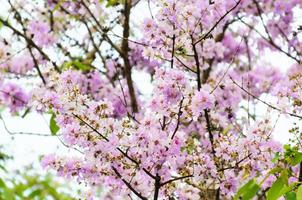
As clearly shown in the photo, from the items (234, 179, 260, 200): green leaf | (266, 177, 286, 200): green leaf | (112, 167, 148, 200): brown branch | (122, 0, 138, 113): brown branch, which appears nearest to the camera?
(266, 177, 286, 200): green leaf

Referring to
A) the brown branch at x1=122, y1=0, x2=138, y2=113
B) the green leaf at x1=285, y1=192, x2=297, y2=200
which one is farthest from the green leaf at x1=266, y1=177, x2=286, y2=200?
the brown branch at x1=122, y1=0, x2=138, y2=113

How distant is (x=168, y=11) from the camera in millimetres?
2367

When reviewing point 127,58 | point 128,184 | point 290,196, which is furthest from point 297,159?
point 127,58

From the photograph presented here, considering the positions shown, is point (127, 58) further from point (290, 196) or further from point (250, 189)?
point (290, 196)

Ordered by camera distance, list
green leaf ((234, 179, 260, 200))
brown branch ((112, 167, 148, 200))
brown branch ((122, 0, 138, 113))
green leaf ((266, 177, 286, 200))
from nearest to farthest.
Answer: green leaf ((266, 177, 286, 200))
green leaf ((234, 179, 260, 200))
brown branch ((112, 167, 148, 200))
brown branch ((122, 0, 138, 113))

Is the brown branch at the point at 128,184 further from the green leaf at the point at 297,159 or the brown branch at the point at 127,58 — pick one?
the brown branch at the point at 127,58

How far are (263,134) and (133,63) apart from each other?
224 centimetres

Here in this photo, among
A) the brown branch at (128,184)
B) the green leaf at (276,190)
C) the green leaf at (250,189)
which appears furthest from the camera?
the brown branch at (128,184)

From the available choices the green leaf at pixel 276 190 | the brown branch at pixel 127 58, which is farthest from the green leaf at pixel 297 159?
the brown branch at pixel 127 58

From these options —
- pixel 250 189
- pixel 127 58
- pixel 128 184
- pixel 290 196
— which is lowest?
pixel 290 196

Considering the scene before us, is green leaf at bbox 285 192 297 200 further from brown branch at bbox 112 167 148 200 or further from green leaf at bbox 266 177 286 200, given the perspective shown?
brown branch at bbox 112 167 148 200

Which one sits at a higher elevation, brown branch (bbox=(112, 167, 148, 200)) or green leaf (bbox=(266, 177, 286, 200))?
brown branch (bbox=(112, 167, 148, 200))

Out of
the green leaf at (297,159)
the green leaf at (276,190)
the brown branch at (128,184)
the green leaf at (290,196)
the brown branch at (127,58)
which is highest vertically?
the brown branch at (127,58)

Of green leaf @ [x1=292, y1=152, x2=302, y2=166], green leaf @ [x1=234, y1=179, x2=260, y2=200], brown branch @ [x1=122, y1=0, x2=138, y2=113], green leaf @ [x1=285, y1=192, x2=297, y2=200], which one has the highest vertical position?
brown branch @ [x1=122, y1=0, x2=138, y2=113]
